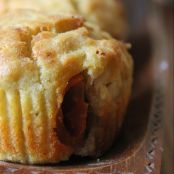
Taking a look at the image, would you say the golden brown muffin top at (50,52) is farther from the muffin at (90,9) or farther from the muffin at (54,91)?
the muffin at (90,9)

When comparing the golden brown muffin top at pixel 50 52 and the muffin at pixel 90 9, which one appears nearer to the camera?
the golden brown muffin top at pixel 50 52

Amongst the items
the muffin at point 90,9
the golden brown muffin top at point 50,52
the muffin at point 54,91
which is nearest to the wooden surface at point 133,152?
the muffin at point 54,91

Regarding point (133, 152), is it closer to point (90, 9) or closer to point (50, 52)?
point (50, 52)

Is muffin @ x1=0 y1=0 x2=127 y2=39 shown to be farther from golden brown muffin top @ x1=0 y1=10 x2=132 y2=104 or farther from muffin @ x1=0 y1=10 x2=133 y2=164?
muffin @ x1=0 y1=10 x2=133 y2=164

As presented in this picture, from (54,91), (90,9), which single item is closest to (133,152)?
(54,91)

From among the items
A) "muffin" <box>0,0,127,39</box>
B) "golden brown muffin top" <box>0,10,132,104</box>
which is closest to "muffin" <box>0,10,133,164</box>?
"golden brown muffin top" <box>0,10,132,104</box>

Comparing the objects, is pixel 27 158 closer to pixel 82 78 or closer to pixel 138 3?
pixel 82 78
